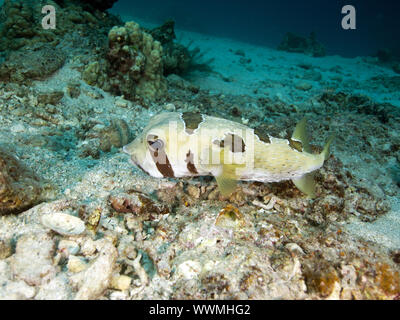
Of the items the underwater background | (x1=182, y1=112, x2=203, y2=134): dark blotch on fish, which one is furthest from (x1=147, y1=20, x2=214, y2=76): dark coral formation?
(x1=182, y1=112, x2=203, y2=134): dark blotch on fish

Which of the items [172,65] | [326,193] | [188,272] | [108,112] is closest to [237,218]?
[188,272]

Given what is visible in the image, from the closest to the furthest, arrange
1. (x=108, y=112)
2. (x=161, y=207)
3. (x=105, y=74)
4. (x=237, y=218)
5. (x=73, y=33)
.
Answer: (x=237, y=218) → (x=161, y=207) → (x=108, y=112) → (x=105, y=74) → (x=73, y=33)

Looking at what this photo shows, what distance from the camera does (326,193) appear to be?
10.5 feet

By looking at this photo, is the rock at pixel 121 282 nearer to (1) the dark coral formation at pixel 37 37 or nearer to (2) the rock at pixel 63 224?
(2) the rock at pixel 63 224

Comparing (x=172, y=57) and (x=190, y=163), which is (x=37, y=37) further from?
(x=190, y=163)

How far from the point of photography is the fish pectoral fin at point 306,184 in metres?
2.94

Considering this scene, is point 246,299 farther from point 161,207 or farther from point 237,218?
point 161,207

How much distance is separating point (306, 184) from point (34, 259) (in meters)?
2.69

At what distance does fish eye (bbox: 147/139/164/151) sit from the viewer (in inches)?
94.0

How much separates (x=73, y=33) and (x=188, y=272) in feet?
21.9

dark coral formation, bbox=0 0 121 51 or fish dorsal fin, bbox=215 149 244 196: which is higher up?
dark coral formation, bbox=0 0 121 51

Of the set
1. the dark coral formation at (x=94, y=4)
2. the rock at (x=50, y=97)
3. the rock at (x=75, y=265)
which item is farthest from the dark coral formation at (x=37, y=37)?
the rock at (x=75, y=265)

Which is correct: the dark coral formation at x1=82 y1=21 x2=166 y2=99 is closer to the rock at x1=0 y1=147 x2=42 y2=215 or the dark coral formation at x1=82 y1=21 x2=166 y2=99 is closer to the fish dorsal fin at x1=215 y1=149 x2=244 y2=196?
the rock at x1=0 y1=147 x2=42 y2=215

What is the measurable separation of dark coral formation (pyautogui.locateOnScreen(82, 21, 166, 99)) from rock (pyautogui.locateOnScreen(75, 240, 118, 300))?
4345 mm
